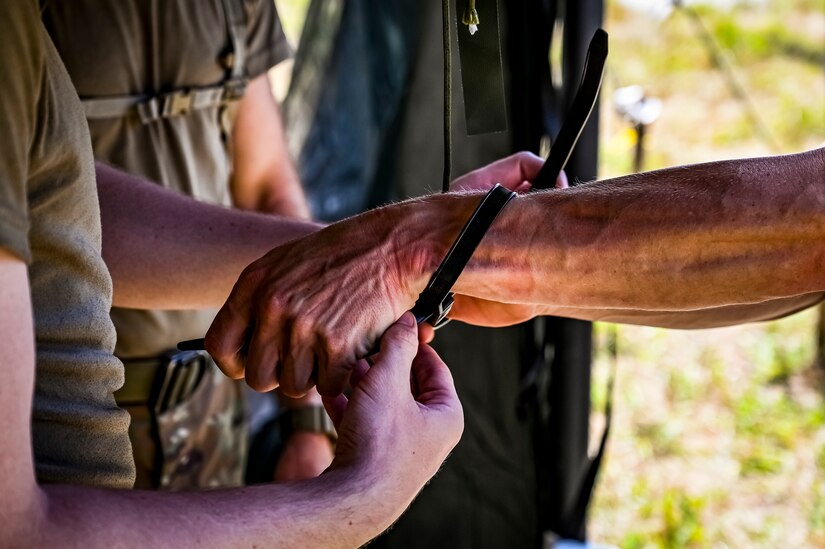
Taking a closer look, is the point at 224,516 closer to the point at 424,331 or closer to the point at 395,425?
the point at 395,425

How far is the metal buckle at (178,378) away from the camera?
1583mm

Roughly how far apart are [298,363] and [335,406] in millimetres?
59

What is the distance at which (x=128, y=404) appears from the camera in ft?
5.27

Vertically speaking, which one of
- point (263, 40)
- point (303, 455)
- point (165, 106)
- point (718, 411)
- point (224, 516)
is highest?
point (263, 40)

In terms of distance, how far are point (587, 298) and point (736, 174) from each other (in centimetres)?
20

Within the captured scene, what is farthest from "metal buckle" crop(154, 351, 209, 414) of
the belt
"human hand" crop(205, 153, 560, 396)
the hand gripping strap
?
the hand gripping strap

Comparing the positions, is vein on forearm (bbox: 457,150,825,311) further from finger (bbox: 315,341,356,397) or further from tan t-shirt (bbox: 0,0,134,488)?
tan t-shirt (bbox: 0,0,134,488)

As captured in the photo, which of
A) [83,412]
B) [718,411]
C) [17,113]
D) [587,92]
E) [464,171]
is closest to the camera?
[17,113]

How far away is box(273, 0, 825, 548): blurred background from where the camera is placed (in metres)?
2.98

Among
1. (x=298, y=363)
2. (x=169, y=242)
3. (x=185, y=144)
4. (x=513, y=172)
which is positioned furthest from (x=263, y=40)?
(x=298, y=363)

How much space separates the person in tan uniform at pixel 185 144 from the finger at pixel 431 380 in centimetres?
70

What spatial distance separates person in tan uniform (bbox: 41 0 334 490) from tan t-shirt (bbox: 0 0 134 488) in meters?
0.56

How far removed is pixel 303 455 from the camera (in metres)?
1.80

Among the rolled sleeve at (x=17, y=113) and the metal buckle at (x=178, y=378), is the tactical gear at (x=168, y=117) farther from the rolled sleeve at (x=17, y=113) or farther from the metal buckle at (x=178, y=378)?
the rolled sleeve at (x=17, y=113)
